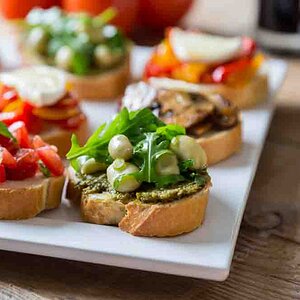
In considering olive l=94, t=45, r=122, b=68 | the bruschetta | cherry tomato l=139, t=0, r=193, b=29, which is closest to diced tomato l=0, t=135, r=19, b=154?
the bruschetta

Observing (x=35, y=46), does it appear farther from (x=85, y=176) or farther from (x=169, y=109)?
(x=85, y=176)

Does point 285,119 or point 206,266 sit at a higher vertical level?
point 206,266

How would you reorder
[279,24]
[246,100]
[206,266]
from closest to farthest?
[206,266] < [246,100] < [279,24]

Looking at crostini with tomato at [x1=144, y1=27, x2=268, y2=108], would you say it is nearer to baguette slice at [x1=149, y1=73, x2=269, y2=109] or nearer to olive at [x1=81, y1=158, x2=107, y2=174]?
baguette slice at [x1=149, y1=73, x2=269, y2=109]

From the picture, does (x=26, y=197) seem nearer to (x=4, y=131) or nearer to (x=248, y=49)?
(x=4, y=131)

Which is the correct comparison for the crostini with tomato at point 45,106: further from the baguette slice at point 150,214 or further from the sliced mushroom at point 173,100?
the baguette slice at point 150,214

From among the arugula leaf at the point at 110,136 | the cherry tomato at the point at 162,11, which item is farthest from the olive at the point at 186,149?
the cherry tomato at the point at 162,11

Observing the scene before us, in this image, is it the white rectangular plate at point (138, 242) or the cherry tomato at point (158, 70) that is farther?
the cherry tomato at point (158, 70)

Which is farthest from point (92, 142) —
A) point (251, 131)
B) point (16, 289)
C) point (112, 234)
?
point (251, 131)
